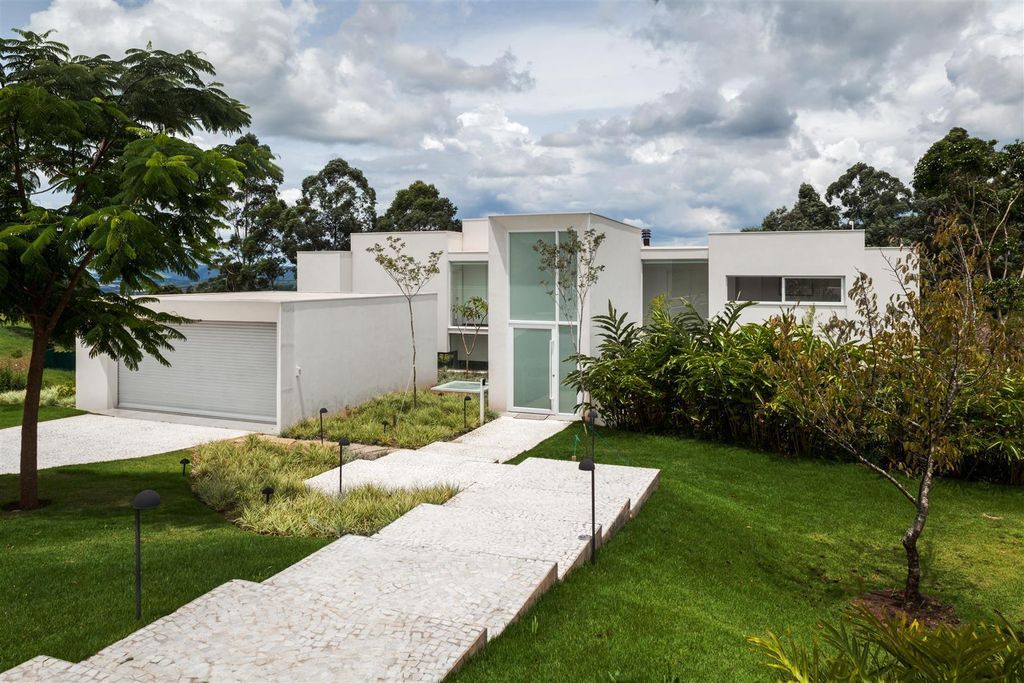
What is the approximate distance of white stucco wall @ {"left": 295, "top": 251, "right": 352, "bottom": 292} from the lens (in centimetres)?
2667

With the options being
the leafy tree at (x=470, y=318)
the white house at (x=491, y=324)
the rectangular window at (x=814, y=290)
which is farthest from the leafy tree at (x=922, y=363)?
the leafy tree at (x=470, y=318)

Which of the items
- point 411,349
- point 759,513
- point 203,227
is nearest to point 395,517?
point 203,227

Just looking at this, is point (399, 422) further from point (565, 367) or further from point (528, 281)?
point (528, 281)

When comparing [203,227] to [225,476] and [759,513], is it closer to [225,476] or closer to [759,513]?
[225,476]

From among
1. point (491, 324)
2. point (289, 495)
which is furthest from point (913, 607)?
point (491, 324)

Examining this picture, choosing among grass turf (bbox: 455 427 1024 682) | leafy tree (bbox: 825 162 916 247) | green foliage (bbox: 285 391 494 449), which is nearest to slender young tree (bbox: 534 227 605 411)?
green foliage (bbox: 285 391 494 449)

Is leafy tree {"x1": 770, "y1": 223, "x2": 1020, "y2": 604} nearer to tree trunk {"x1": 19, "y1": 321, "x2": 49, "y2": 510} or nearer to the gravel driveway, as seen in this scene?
tree trunk {"x1": 19, "y1": 321, "x2": 49, "y2": 510}

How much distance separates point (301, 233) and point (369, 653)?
129 feet

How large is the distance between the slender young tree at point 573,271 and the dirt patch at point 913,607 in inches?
346

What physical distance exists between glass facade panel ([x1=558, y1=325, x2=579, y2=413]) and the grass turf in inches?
115

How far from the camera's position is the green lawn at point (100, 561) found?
214 inches

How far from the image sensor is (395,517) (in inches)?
351

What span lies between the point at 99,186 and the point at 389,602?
6.86m

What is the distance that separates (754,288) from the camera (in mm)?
20719
